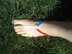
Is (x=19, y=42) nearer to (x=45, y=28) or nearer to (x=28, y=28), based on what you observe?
(x=28, y=28)

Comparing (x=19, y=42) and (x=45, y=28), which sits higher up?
(x=45, y=28)

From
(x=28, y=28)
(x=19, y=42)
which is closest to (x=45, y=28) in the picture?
(x=28, y=28)

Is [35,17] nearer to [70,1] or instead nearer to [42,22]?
[42,22]

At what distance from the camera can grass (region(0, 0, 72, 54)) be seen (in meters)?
3.56

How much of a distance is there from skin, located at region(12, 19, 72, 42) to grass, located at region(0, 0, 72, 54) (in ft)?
0.20

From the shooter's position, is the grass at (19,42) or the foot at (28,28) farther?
the foot at (28,28)

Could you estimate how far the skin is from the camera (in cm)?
372

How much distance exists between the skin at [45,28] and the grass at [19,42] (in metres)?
0.06

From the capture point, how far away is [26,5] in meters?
3.75

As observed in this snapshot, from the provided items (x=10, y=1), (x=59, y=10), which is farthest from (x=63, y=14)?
(x=10, y=1)

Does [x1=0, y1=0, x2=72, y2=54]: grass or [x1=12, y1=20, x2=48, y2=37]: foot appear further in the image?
[x1=12, y1=20, x2=48, y2=37]: foot

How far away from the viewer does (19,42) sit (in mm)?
3645

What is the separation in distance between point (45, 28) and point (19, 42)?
1.14 feet

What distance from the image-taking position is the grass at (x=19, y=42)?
3.56 metres
